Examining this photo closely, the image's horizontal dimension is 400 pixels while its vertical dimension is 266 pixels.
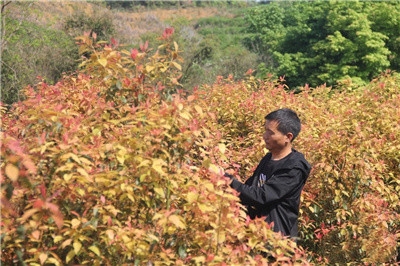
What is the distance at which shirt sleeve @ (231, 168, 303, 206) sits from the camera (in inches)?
105

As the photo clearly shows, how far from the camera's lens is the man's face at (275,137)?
9.56ft

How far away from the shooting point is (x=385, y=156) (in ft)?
15.5

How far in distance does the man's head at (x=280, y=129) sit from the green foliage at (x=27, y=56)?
10.0 metres

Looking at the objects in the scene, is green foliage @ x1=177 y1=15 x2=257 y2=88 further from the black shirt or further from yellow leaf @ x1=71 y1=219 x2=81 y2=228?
yellow leaf @ x1=71 y1=219 x2=81 y2=228

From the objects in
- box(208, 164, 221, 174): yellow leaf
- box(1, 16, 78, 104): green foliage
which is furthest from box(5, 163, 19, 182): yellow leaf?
box(1, 16, 78, 104): green foliage

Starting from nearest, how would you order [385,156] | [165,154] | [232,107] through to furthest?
[165,154], [385,156], [232,107]

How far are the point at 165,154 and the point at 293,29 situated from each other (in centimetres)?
2614

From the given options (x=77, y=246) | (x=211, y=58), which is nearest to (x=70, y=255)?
(x=77, y=246)

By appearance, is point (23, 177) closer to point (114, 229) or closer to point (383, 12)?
point (114, 229)

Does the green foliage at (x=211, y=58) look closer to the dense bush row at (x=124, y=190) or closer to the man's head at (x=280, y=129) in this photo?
the man's head at (x=280, y=129)

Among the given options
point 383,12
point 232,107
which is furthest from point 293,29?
point 232,107

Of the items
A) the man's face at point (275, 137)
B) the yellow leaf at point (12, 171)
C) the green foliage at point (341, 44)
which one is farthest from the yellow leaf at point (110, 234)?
the green foliage at point (341, 44)

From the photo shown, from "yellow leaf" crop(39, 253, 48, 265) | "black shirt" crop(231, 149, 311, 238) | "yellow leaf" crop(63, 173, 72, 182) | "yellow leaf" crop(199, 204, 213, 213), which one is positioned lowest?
"black shirt" crop(231, 149, 311, 238)

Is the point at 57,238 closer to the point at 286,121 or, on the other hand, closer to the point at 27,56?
the point at 286,121
